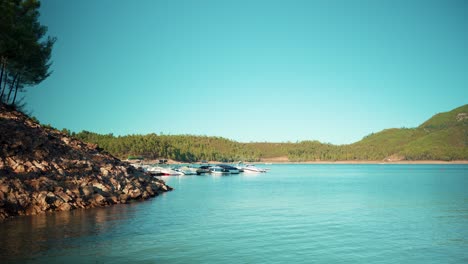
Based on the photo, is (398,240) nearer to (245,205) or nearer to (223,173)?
(245,205)

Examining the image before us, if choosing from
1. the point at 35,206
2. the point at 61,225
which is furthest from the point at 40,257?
the point at 35,206

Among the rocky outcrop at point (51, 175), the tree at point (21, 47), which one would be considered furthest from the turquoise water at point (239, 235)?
the tree at point (21, 47)

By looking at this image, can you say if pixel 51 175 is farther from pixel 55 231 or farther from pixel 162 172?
pixel 162 172

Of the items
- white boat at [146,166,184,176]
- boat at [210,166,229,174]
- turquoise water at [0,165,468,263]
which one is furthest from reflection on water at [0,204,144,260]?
boat at [210,166,229,174]

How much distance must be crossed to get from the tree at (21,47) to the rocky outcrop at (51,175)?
690 centimetres

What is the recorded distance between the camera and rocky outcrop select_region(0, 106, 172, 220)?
31.9 m

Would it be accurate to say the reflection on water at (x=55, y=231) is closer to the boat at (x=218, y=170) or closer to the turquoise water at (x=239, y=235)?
the turquoise water at (x=239, y=235)

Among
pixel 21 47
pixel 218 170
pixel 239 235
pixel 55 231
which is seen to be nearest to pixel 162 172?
pixel 218 170

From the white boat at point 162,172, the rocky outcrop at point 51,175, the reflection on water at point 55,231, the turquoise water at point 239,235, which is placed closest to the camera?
the turquoise water at point 239,235

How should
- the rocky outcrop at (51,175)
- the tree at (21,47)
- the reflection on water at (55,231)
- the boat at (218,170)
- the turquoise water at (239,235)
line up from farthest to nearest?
the boat at (218,170) < the tree at (21,47) < the rocky outcrop at (51,175) < the reflection on water at (55,231) < the turquoise water at (239,235)

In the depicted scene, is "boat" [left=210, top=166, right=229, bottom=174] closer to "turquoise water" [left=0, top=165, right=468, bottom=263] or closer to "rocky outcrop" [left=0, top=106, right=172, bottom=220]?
"rocky outcrop" [left=0, top=106, right=172, bottom=220]

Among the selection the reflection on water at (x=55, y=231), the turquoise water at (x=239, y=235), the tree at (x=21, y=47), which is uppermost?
the tree at (x=21, y=47)

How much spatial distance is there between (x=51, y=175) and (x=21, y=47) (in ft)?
63.0

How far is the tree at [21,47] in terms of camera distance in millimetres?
44344
